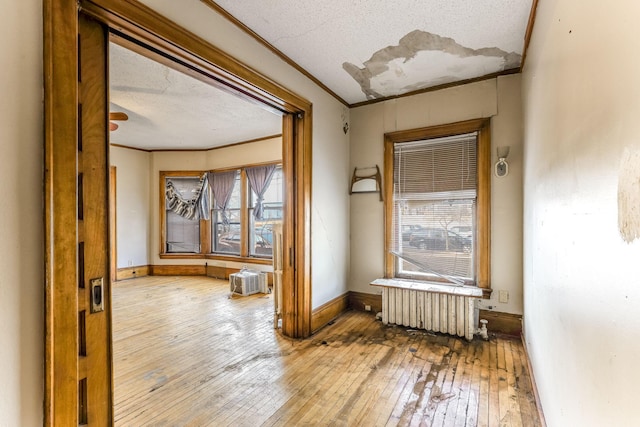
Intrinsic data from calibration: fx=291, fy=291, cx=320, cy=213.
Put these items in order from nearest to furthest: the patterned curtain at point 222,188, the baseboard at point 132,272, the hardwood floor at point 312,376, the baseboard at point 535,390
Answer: the baseboard at point 535,390 < the hardwood floor at point 312,376 < the baseboard at point 132,272 < the patterned curtain at point 222,188

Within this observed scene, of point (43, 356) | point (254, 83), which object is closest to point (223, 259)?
point (254, 83)

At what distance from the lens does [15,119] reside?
1172 millimetres

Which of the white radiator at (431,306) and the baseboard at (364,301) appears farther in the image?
the baseboard at (364,301)

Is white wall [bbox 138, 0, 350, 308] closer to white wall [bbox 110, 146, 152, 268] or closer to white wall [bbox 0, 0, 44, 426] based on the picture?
white wall [bbox 0, 0, 44, 426]

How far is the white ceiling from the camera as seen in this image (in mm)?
2070

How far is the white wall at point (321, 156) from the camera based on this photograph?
213cm

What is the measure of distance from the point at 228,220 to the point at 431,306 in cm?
427

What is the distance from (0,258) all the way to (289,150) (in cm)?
225

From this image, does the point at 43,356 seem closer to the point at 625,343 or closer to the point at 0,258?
the point at 0,258

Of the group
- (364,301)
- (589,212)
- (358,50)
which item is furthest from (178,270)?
(589,212)

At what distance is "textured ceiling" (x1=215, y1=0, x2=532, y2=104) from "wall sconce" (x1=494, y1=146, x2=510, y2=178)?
816 mm

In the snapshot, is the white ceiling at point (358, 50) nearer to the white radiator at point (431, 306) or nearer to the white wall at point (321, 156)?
the white wall at point (321, 156)

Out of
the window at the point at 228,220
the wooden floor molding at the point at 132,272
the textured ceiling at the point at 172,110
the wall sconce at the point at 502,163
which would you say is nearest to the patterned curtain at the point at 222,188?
the window at the point at 228,220

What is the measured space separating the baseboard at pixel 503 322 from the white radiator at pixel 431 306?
0.18m
